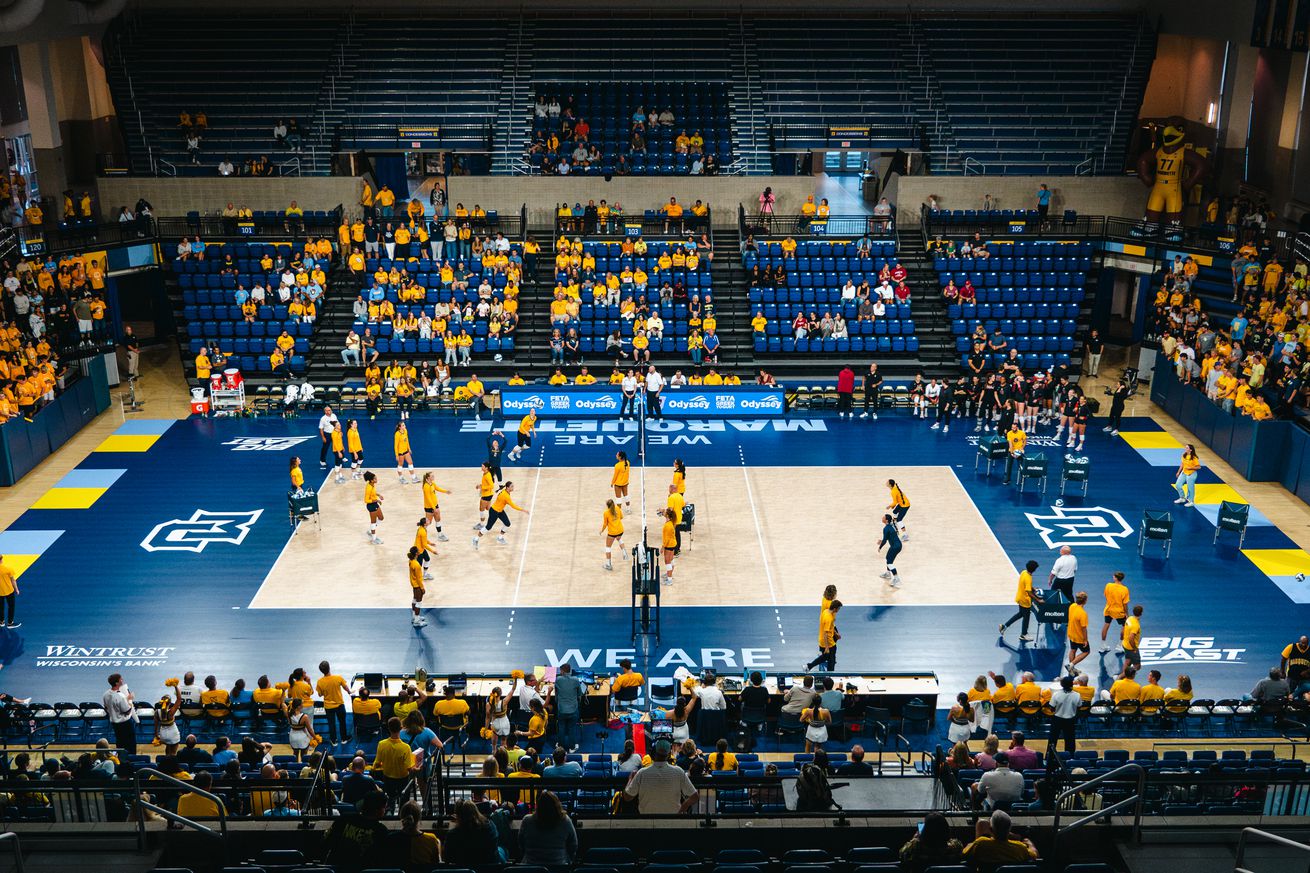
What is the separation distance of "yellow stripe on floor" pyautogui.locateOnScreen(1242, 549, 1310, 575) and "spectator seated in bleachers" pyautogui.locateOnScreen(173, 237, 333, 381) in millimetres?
25191

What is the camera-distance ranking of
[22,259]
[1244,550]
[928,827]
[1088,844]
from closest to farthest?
[928,827]
[1088,844]
[1244,550]
[22,259]

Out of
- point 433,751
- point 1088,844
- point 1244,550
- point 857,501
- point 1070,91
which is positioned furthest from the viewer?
point 1070,91

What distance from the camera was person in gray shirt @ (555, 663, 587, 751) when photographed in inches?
718

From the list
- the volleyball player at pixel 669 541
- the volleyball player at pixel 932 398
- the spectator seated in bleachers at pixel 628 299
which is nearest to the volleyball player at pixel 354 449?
the spectator seated in bleachers at pixel 628 299

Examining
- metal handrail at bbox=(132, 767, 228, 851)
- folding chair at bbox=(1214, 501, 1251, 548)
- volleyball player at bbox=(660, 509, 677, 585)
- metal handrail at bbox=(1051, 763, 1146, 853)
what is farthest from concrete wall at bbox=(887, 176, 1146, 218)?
metal handrail at bbox=(132, 767, 228, 851)

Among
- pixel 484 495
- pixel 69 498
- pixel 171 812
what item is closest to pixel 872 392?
pixel 484 495

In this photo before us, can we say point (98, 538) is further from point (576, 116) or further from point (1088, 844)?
point (576, 116)

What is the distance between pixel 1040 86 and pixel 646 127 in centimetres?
1415

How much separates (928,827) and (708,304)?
26.7 meters

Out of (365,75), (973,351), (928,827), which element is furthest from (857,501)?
(365,75)

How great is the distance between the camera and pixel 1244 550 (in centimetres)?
2545

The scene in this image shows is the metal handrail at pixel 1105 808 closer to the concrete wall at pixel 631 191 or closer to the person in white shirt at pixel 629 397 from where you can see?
the person in white shirt at pixel 629 397

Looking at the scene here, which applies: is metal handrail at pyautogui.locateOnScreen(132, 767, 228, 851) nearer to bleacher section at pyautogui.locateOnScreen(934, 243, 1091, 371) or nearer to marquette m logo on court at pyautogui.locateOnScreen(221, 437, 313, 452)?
marquette m logo on court at pyautogui.locateOnScreen(221, 437, 313, 452)

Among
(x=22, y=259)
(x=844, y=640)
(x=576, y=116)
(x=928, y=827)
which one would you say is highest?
(x=576, y=116)
